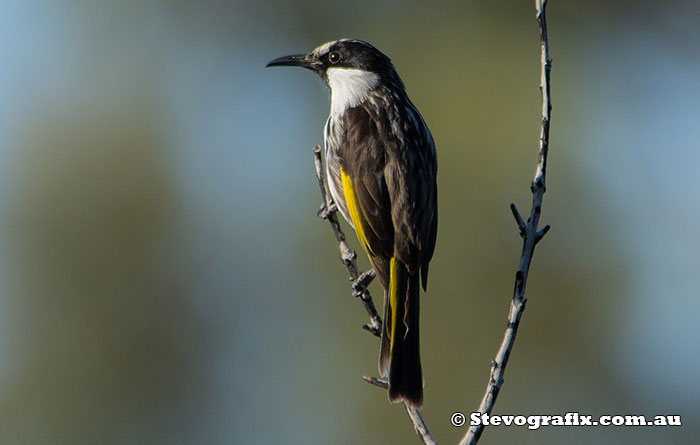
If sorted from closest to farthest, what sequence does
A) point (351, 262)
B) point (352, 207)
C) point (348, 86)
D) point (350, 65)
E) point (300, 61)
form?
1. point (351, 262)
2. point (352, 207)
3. point (348, 86)
4. point (350, 65)
5. point (300, 61)

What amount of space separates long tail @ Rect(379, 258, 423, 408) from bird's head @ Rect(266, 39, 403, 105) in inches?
63.0

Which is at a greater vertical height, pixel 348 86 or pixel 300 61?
pixel 300 61

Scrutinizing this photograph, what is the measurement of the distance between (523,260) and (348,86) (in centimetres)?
256

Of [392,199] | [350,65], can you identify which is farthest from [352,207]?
[350,65]

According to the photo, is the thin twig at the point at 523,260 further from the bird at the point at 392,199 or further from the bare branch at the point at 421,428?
the bird at the point at 392,199

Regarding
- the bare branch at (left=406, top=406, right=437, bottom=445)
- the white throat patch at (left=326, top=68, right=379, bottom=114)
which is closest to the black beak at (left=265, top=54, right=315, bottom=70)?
the white throat patch at (left=326, top=68, right=379, bottom=114)

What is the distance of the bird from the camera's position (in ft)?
15.4

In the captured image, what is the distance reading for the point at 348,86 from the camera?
5992 mm

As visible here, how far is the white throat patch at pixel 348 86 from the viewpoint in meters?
5.76

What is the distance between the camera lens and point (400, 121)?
17.8 ft

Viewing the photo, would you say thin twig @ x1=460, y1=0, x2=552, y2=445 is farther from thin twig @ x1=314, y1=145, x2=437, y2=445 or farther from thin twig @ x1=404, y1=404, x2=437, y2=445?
thin twig @ x1=314, y1=145, x2=437, y2=445

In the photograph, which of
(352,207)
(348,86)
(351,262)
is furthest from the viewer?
(348,86)

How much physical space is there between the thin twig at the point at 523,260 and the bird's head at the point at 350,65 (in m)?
1.96

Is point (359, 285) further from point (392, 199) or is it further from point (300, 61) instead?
point (300, 61)
